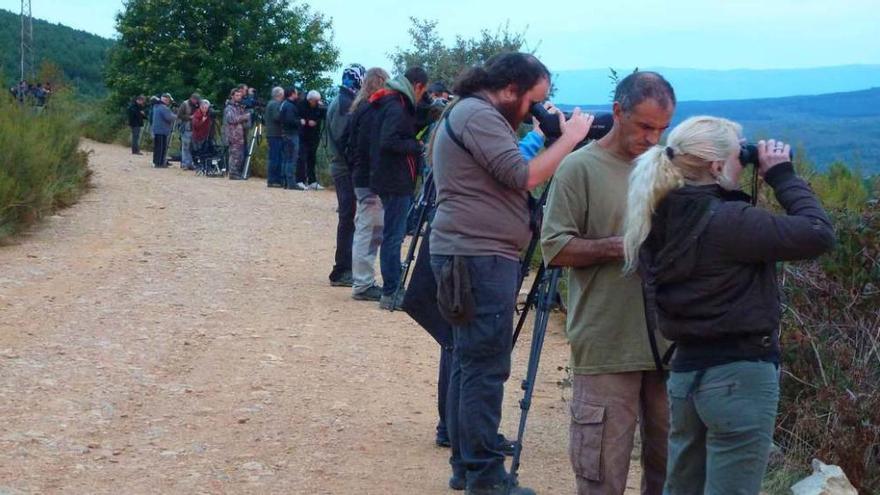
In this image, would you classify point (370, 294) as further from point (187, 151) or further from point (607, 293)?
point (187, 151)

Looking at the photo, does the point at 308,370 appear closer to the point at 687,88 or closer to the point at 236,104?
the point at 236,104

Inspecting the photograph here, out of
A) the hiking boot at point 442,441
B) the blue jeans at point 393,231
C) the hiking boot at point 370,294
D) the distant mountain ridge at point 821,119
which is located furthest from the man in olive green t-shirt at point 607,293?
the distant mountain ridge at point 821,119

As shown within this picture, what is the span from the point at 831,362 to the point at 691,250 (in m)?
2.79

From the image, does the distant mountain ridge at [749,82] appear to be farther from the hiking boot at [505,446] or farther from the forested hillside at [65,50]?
the forested hillside at [65,50]

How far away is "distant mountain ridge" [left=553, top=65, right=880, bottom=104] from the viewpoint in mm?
22484

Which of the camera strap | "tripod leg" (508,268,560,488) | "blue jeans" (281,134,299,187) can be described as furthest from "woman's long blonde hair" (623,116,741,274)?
"blue jeans" (281,134,299,187)

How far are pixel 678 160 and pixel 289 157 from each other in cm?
1919

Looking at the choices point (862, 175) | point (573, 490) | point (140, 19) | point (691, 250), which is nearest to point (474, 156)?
point (691, 250)

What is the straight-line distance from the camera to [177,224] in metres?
16.1

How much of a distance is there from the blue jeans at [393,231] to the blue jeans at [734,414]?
5929 millimetres

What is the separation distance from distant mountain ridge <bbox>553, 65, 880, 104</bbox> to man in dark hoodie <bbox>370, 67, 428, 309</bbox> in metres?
10.5

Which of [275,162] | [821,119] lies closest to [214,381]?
[821,119]

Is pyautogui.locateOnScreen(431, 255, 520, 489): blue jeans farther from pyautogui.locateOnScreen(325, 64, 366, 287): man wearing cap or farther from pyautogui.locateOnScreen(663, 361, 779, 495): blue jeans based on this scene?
pyautogui.locateOnScreen(325, 64, 366, 287): man wearing cap

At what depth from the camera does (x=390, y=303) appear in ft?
33.4
